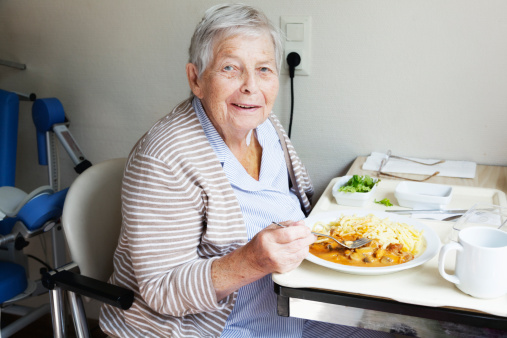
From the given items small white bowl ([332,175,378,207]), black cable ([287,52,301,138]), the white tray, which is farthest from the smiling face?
black cable ([287,52,301,138])

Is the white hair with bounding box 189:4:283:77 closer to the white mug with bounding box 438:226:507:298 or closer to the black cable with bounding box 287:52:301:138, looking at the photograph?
the black cable with bounding box 287:52:301:138

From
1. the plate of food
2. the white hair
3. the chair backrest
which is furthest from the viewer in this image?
the chair backrest

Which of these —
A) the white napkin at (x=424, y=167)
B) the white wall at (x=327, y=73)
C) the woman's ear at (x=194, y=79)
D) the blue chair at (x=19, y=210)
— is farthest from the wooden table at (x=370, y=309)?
the blue chair at (x=19, y=210)

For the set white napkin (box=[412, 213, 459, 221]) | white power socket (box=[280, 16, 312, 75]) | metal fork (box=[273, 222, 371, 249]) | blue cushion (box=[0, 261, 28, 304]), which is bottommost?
blue cushion (box=[0, 261, 28, 304])

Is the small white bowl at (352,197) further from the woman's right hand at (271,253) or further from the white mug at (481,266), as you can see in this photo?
the white mug at (481,266)

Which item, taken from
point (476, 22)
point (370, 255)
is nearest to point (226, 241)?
point (370, 255)

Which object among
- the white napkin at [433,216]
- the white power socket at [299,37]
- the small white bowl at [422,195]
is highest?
the white power socket at [299,37]

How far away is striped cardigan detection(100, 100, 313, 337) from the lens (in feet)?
3.45

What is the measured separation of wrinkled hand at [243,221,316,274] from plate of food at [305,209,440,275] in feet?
0.09

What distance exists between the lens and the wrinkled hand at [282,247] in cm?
91

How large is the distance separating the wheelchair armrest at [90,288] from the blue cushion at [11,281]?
0.59m

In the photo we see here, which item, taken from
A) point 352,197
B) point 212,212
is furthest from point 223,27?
point 352,197

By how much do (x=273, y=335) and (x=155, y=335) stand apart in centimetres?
27

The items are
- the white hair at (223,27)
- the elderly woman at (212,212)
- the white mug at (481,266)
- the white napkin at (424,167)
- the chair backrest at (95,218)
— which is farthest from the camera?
the white napkin at (424,167)
